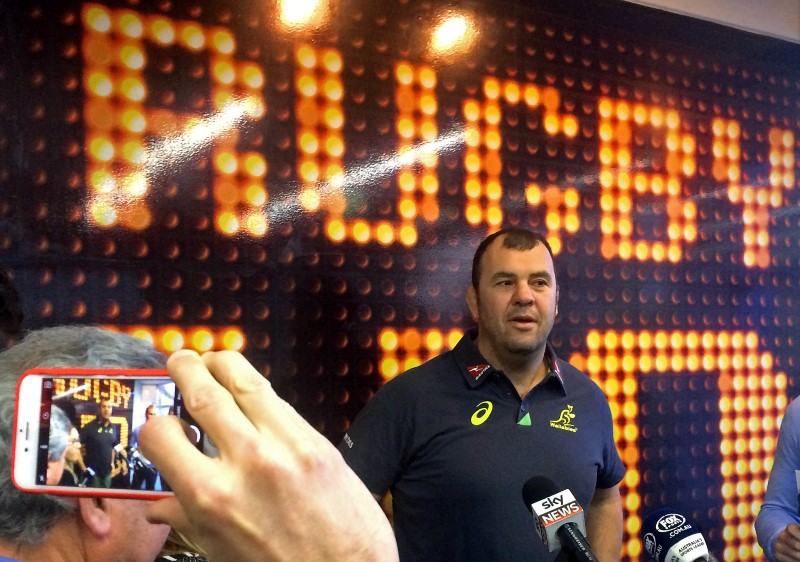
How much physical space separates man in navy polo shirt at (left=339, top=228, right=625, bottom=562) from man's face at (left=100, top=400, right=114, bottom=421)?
1.16 metres

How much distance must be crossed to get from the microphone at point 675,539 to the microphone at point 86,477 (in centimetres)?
92

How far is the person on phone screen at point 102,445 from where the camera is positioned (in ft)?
2.19

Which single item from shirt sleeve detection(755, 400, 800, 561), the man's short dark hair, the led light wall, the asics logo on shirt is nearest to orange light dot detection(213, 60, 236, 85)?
the led light wall

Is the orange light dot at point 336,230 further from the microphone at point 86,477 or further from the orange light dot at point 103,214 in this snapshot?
the microphone at point 86,477

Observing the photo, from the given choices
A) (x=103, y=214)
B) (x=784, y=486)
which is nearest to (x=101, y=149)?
(x=103, y=214)

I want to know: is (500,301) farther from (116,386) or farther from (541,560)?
(116,386)

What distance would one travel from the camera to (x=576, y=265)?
2.18 m

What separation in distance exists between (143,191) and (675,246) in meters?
1.67

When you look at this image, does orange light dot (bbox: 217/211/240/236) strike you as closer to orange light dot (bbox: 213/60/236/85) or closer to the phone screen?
orange light dot (bbox: 213/60/236/85)

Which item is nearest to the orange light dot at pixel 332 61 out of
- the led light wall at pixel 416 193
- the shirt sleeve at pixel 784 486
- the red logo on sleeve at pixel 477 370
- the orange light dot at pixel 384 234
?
the led light wall at pixel 416 193

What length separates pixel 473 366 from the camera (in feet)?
6.25

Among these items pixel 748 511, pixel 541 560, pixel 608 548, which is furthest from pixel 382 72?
pixel 748 511

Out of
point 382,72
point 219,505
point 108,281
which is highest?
point 382,72

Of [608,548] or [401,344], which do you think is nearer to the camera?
[401,344]
